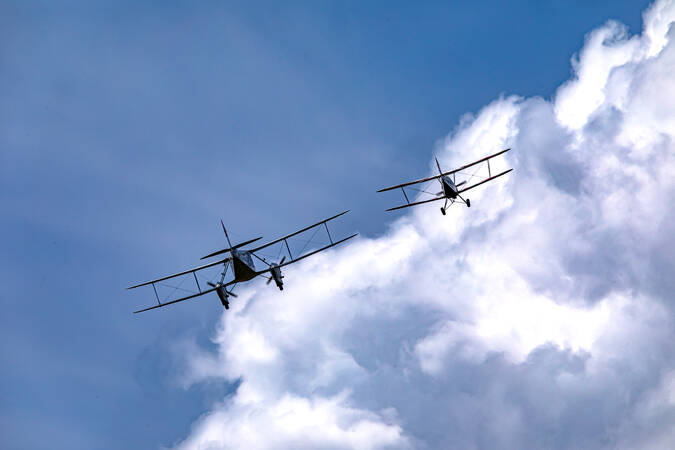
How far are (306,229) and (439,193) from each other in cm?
1657

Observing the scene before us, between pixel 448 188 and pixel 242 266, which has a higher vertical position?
pixel 448 188

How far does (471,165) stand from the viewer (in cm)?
8075

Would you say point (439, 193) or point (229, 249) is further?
point (439, 193)

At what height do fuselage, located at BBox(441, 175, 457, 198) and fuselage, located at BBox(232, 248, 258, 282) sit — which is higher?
fuselage, located at BBox(441, 175, 457, 198)

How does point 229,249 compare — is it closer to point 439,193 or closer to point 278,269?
point 278,269

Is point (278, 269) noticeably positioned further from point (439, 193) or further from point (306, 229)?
point (439, 193)

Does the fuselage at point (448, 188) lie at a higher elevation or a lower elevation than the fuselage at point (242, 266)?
higher

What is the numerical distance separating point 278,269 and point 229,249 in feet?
23.0

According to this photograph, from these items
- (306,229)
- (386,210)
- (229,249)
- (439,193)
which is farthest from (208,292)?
(439,193)

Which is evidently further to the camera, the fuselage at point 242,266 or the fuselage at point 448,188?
the fuselage at point 448,188

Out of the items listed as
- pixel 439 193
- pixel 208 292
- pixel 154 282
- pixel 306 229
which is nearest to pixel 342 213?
pixel 306 229

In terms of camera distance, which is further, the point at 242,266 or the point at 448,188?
the point at 448,188

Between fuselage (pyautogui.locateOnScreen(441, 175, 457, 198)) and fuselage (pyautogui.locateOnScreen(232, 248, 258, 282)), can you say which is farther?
fuselage (pyautogui.locateOnScreen(441, 175, 457, 198))

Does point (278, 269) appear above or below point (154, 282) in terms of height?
below
